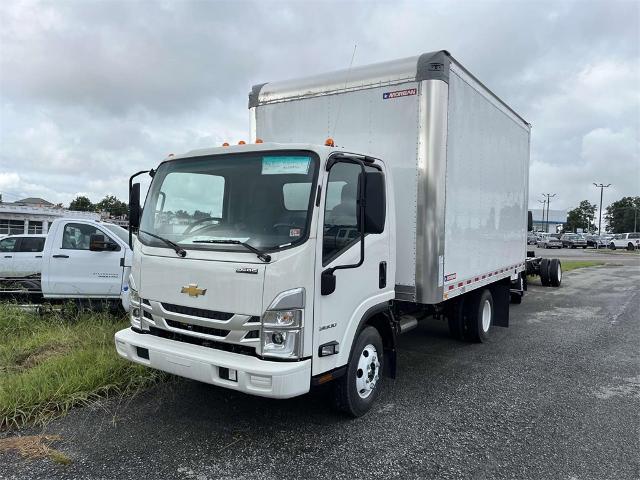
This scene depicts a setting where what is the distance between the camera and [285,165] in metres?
3.79

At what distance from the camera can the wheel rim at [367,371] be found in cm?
429

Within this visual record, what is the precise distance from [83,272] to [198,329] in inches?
219

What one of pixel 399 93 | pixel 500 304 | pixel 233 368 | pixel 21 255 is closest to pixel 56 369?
pixel 233 368

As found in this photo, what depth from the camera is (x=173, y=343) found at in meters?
3.88

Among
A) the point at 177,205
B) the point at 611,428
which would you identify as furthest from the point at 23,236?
the point at 611,428

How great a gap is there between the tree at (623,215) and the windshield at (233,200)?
111090 mm

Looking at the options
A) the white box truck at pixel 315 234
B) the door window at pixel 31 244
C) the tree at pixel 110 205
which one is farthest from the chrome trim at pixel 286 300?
the tree at pixel 110 205

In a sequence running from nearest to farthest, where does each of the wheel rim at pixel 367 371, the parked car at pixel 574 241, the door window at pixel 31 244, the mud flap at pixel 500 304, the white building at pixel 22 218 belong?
1. the wheel rim at pixel 367 371
2. the mud flap at pixel 500 304
3. the door window at pixel 31 244
4. the white building at pixel 22 218
5. the parked car at pixel 574 241

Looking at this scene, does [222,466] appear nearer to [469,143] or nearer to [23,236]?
[469,143]

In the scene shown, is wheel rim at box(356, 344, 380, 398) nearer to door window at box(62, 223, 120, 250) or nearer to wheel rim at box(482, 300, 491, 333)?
wheel rim at box(482, 300, 491, 333)

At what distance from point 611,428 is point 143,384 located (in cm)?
443

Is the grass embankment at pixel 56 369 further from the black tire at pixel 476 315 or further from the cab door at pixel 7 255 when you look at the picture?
the black tire at pixel 476 315

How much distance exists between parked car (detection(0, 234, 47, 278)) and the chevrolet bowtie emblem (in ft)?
26.3

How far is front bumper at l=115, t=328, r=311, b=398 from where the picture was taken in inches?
132
